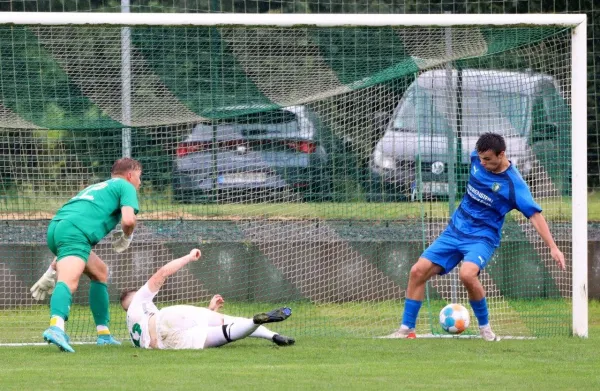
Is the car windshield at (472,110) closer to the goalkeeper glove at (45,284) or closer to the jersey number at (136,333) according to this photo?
the jersey number at (136,333)

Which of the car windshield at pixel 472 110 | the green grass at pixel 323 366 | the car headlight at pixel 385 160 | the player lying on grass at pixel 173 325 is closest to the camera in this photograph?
the green grass at pixel 323 366

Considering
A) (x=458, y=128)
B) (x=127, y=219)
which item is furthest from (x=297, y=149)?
(x=127, y=219)

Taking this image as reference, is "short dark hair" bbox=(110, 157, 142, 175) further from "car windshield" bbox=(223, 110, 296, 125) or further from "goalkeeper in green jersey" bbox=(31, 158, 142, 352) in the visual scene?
"car windshield" bbox=(223, 110, 296, 125)

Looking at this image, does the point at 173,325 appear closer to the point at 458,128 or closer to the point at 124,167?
the point at 124,167

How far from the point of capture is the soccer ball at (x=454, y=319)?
9.48 m

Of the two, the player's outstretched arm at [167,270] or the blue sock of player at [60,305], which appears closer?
the blue sock of player at [60,305]

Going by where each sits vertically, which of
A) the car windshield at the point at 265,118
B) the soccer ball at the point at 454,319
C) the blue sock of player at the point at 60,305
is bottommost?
the soccer ball at the point at 454,319

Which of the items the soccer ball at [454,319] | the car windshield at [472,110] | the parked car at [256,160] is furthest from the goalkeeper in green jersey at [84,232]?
the car windshield at [472,110]

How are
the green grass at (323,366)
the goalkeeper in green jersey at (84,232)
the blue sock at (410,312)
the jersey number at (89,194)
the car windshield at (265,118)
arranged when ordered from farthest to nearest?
1. the car windshield at (265,118)
2. the blue sock at (410,312)
3. the jersey number at (89,194)
4. the goalkeeper in green jersey at (84,232)
5. the green grass at (323,366)

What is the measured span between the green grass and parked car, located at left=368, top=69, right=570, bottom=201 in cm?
214

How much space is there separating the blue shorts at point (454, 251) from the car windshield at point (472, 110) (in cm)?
184

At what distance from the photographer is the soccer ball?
31.1ft

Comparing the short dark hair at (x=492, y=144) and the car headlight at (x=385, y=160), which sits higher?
the short dark hair at (x=492, y=144)

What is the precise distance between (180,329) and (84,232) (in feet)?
3.34
